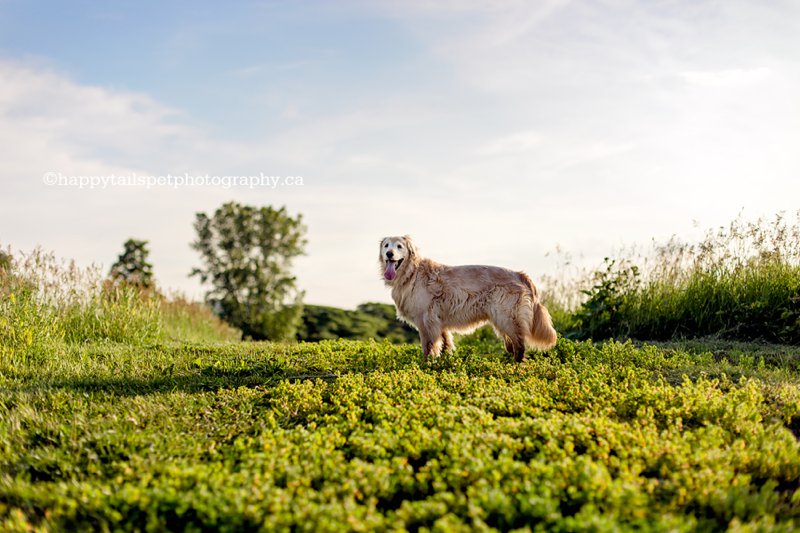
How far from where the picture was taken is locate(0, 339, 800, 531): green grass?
3.87 m

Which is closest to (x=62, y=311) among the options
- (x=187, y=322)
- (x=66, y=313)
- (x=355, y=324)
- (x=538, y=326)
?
(x=66, y=313)

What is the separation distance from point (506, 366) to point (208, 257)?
20052 millimetres

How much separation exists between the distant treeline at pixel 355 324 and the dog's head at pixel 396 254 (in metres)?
12.5

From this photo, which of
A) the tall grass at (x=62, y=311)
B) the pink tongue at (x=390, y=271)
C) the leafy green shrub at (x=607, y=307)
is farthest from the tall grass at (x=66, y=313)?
the leafy green shrub at (x=607, y=307)

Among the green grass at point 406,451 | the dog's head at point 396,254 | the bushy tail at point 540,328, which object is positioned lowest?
the green grass at point 406,451

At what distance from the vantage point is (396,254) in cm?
909

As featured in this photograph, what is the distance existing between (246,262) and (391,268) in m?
17.8

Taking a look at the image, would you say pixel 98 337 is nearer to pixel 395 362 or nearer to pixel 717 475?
pixel 395 362

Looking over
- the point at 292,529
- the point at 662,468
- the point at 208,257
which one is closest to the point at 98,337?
the point at 292,529

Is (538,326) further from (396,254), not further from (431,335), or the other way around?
(396,254)

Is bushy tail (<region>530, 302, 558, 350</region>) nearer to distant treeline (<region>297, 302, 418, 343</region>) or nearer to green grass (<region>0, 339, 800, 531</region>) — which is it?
green grass (<region>0, 339, 800, 531</region>)

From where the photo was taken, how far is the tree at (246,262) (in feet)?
83.6

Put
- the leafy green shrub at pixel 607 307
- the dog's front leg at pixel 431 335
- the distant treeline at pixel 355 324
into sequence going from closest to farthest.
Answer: the dog's front leg at pixel 431 335, the leafy green shrub at pixel 607 307, the distant treeline at pixel 355 324

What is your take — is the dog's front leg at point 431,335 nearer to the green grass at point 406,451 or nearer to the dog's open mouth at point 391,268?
the dog's open mouth at point 391,268
